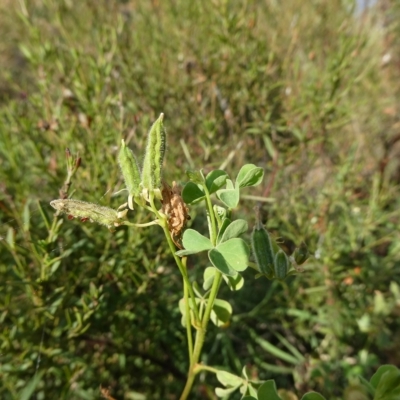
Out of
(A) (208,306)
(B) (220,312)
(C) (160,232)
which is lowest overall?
(C) (160,232)

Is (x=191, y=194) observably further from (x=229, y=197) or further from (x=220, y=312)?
(x=220, y=312)

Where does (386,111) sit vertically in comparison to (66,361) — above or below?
above

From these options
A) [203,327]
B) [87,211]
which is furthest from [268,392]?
[87,211]

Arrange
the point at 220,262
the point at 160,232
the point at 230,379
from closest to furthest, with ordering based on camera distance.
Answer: the point at 220,262 < the point at 230,379 < the point at 160,232

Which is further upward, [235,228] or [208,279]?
[235,228]

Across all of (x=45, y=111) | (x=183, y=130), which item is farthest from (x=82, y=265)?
(x=183, y=130)

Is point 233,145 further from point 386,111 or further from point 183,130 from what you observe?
point 386,111
